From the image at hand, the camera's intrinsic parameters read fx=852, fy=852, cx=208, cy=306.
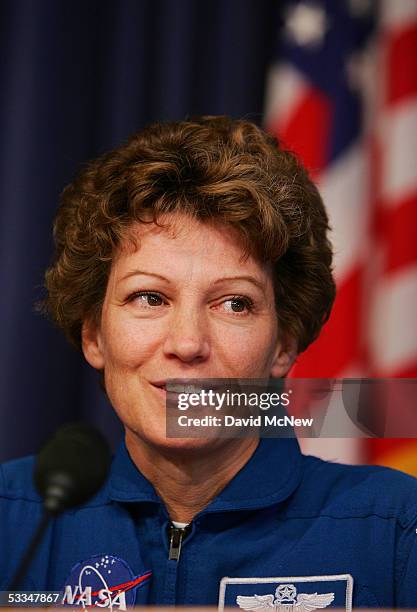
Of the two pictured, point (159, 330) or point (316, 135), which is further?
point (316, 135)

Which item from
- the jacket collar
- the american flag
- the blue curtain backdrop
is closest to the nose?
the jacket collar

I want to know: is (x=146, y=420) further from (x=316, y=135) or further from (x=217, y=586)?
(x=316, y=135)

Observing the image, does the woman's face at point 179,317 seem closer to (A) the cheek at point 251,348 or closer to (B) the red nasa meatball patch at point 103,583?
(A) the cheek at point 251,348

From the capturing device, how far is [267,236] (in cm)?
121

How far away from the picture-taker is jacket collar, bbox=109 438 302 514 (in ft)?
3.88

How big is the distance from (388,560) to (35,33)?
154 cm

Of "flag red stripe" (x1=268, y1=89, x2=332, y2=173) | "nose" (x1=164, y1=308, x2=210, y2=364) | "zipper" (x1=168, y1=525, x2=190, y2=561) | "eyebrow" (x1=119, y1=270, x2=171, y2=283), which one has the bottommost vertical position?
"zipper" (x1=168, y1=525, x2=190, y2=561)

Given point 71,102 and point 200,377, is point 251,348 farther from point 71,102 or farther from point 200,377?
point 71,102

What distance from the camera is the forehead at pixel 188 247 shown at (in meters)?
1.17

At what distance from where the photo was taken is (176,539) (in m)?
1.17

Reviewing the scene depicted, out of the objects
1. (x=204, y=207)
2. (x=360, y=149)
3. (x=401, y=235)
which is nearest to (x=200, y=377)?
(x=204, y=207)

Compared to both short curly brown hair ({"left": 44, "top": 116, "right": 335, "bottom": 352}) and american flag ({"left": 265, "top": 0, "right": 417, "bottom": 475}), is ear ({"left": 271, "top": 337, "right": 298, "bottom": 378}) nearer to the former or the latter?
short curly brown hair ({"left": 44, "top": 116, "right": 335, "bottom": 352})

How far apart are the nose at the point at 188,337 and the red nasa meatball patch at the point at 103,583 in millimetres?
288

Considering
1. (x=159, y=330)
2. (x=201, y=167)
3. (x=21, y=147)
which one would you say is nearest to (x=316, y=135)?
(x=21, y=147)
